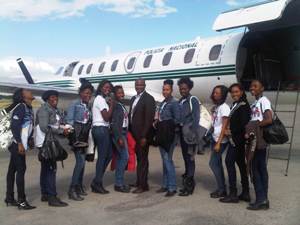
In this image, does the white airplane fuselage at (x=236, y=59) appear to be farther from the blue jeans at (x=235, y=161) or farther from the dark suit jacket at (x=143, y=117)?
the blue jeans at (x=235, y=161)

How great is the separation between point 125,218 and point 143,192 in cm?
154

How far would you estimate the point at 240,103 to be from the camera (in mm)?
6293

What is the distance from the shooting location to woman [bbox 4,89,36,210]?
5.94 m

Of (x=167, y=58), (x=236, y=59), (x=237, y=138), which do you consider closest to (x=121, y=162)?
(x=237, y=138)

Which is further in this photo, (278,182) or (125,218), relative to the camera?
(278,182)

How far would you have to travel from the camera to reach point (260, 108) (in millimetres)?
6012

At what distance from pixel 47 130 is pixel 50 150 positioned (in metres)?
0.31

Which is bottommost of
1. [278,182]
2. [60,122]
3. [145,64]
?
[278,182]

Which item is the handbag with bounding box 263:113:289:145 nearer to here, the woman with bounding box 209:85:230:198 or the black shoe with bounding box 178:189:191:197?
the woman with bounding box 209:85:230:198

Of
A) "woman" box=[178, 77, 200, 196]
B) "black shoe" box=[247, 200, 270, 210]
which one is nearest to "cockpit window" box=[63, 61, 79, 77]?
"woman" box=[178, 77, 200, 196]

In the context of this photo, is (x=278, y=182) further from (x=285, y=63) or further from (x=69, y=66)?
(x=69, y=66)

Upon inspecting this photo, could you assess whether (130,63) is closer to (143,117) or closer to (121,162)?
(143,117)

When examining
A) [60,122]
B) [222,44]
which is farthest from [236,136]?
[222,44]

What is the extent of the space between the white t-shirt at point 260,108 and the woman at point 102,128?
93.5 inches
